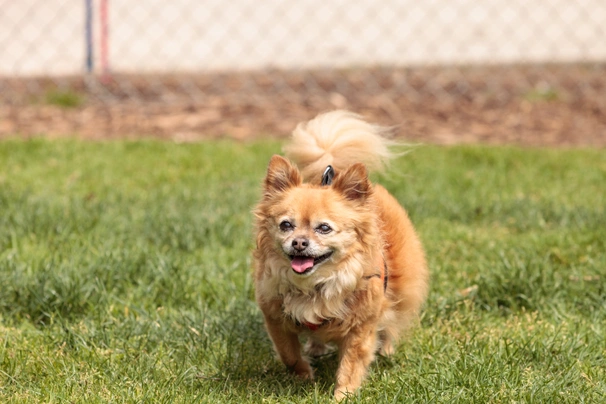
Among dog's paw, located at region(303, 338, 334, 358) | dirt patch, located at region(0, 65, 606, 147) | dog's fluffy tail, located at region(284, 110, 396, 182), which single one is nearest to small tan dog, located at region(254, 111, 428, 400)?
dog's fluffy tail, located at region(284, 110, 396, 182)

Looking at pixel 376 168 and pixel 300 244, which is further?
pixel 376 168

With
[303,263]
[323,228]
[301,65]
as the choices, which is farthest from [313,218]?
[301,65]

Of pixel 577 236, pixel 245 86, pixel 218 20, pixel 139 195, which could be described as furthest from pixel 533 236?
pixel 218 20

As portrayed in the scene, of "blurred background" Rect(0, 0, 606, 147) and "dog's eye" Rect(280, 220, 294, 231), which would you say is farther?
"blurred background" Rect(0, 0, 606, 147)

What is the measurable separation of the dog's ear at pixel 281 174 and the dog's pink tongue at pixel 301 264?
0.38m

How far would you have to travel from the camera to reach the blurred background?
905 cm

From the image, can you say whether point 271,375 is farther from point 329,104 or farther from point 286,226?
point 329,104

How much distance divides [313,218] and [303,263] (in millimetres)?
194

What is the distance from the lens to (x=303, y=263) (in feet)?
11.2

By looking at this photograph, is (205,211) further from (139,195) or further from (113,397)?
(113,397)

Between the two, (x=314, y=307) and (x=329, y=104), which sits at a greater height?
(x=329, y=104)

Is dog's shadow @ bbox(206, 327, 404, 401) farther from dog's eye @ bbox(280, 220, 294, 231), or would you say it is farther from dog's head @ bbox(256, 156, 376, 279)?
dog's eye @ bbox(280, 220, 294, 231)

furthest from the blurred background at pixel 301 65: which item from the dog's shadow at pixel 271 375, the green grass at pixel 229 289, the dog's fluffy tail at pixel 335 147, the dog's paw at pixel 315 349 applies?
the dog's shadow at pixel 271 375

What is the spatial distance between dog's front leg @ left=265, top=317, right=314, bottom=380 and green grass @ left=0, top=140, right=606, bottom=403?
0.10 metres
